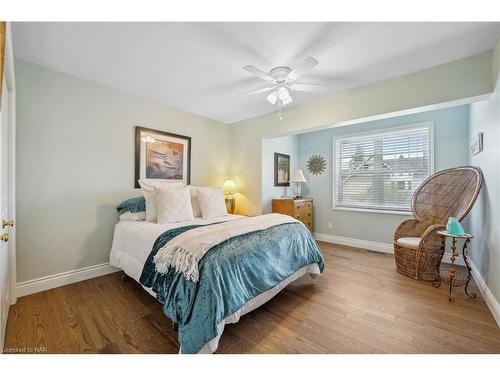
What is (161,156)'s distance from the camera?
3.26 meters

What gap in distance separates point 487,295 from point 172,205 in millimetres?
3348

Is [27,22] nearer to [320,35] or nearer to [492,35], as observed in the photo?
[320,35]

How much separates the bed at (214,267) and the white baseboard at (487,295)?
144cm

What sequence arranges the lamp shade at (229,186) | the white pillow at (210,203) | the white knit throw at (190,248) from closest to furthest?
the white knit throw at (190,248)
the white pillow at (210,203)
the lamp shade at (229,186)

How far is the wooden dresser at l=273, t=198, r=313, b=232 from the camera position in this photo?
3.84 meters

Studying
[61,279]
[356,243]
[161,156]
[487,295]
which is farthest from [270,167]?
[61,279]

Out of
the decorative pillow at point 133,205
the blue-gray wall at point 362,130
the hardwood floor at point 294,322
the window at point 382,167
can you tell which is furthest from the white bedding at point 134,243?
the window at point 382,167

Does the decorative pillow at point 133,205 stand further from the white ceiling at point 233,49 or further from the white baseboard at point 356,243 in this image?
the white baseboard at point 356,243

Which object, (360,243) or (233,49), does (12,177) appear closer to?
(233,49)

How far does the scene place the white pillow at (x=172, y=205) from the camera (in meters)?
2.48

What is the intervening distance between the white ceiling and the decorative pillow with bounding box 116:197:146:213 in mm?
1477
